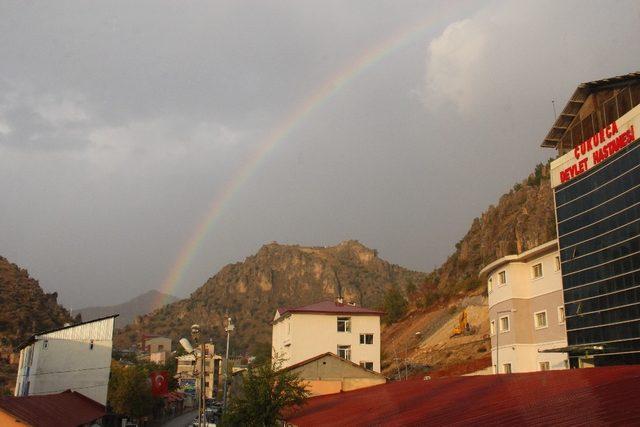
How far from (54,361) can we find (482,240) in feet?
288

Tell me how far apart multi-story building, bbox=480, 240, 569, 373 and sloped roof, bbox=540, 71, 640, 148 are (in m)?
8.11

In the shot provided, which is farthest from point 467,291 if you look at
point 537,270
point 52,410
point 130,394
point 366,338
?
point 52,410

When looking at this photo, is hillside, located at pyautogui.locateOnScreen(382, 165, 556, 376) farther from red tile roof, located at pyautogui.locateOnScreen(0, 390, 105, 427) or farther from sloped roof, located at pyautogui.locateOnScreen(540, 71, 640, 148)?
red tile roof, located at pyautogui.locateOnScreen(0, 390, 105, 427)

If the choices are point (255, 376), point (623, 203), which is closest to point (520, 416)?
point (255, 376)

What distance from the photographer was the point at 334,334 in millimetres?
63219

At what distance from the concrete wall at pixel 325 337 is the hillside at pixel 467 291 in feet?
24.4

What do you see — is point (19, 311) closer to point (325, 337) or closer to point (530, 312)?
point (325, 337)

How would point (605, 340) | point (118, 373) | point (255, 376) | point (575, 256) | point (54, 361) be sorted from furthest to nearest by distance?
1. point (118, 373)
2. point (54, 361)
3. point (575, 256)
4. point (605, 340)
5. point (255, 376)

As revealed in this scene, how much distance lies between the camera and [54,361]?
47.3 metres

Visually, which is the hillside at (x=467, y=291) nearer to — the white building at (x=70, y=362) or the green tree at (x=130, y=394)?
the green tree at (x=130, y=394)

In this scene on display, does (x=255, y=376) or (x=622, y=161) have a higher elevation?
(x=622, y=161)

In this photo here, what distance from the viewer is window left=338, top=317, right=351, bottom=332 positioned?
63.8 meters

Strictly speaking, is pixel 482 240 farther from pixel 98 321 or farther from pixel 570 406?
pixel 570 406

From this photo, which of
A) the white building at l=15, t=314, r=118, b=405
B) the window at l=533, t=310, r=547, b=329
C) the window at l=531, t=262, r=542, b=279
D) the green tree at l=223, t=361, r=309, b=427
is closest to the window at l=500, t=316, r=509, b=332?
the window at l=533, t=310, r=547, b=329
